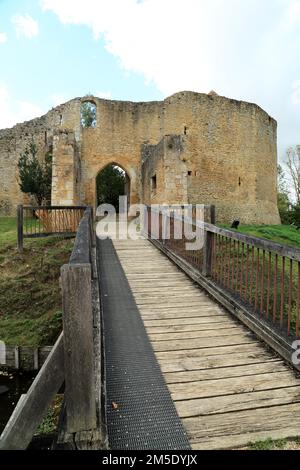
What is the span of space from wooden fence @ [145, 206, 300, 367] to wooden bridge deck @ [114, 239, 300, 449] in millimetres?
160

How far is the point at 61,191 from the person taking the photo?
43.5 feet

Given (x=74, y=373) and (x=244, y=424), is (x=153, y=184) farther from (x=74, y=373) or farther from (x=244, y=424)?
(x=74, y=373)

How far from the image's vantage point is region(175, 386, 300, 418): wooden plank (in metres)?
2.38

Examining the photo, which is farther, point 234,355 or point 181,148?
point 181,148

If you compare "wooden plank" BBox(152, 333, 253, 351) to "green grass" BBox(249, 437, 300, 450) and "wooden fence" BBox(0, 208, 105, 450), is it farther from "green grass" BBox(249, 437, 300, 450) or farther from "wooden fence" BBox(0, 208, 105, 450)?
"wooden fence" BBox(0, 208, 105, 450)

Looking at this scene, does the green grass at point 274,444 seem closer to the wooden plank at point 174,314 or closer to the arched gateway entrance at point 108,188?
the wooden plank at point 174,314

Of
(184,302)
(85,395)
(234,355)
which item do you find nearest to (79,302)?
(85,395)

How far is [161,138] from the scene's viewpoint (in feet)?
57.2

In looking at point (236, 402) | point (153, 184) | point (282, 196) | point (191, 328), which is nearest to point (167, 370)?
point (236, 402)

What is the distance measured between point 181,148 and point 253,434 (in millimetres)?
10094

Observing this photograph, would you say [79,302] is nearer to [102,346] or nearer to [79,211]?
[102,346]
